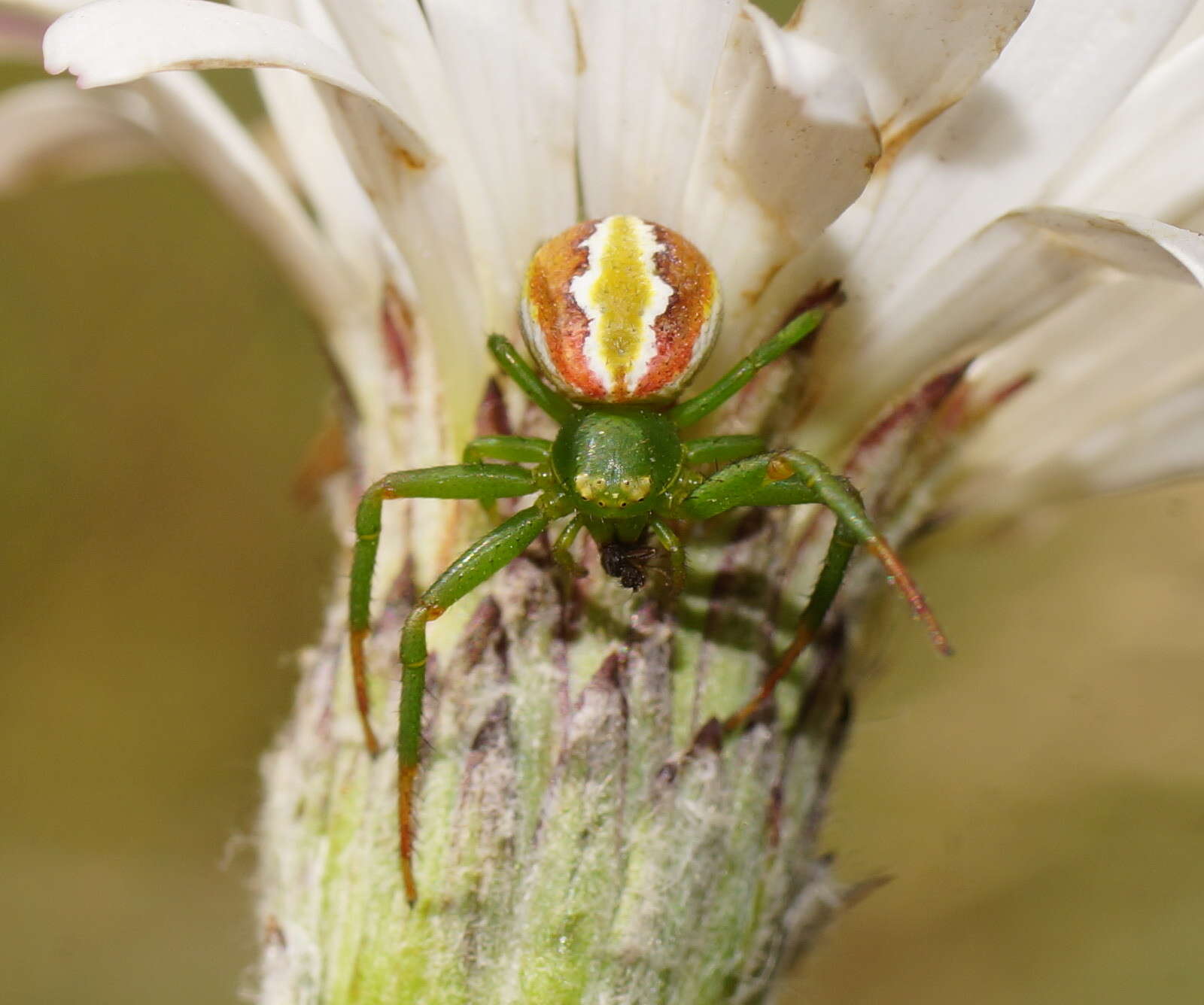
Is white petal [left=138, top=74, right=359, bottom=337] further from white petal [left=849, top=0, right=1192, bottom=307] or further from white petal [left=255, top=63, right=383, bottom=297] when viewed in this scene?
white petal [left=849, top=0, right=1192, bottom=307]

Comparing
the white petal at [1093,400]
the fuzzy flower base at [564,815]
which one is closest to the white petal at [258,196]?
the fuzzy flower base at [564,815]

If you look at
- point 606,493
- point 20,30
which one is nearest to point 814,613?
point 606,493

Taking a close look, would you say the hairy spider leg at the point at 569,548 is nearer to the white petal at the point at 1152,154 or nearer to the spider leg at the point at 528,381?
the spider leg at the point at 528,381

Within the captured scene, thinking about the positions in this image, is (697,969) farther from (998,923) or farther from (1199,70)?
(998,923)

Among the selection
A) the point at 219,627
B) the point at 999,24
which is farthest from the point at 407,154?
the point at 219,627

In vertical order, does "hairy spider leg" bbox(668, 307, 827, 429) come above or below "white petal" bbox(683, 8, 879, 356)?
below

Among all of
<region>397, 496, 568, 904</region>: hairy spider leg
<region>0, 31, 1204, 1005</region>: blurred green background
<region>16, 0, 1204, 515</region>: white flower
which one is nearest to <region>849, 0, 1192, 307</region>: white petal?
<region>16, 0, 1204, 515</region>: white flower

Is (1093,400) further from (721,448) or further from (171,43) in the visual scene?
(171,43)
